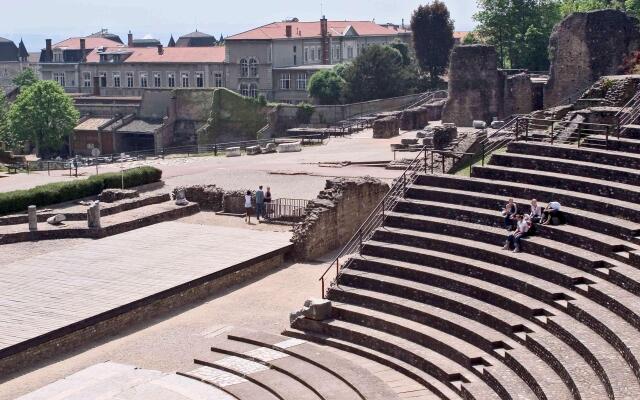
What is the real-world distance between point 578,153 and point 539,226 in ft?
9.55

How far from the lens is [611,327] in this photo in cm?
1623

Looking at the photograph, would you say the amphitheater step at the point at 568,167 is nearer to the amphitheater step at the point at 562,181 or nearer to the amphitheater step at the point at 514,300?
the amphitheater step at the point at 562,181

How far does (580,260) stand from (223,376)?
7390 millimetres

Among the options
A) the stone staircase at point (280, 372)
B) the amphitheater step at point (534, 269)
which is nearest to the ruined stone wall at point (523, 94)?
the amphitheater step at point (534, 269)

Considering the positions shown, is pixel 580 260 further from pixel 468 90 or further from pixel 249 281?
pixel 468 90

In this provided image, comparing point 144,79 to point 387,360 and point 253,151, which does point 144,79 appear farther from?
point 387,360

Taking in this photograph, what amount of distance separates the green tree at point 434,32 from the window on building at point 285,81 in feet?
39.4

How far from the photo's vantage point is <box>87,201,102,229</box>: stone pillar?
29875 mm

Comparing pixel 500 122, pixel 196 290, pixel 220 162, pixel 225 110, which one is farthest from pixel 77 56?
pixel 196 290

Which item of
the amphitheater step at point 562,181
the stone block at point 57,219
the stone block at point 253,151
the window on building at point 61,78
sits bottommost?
the stone block at point 57,219

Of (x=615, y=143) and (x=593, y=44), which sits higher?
(x=593, y=44)

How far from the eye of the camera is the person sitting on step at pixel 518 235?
815 inches

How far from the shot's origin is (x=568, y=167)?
22.8 meters

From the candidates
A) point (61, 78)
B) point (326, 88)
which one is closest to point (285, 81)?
point (326, 88)
